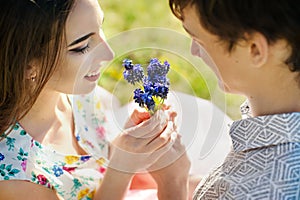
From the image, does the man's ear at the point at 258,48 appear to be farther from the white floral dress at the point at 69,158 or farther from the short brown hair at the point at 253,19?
the white floral dress at the point at 69,158

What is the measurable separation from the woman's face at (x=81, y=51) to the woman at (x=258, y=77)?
323 millimetres

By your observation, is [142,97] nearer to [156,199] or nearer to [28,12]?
[28,12]

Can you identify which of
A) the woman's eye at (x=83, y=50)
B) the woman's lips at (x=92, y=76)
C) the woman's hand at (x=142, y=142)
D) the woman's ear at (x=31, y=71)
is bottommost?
the woman's hand at (x=142, y=142)

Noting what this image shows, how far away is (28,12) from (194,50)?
0.41 metres

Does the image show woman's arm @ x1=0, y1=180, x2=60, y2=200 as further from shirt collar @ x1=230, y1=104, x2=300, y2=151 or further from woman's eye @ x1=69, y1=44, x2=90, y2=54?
shirt collar @ x1=230, y1=104, x2=300, y2=151

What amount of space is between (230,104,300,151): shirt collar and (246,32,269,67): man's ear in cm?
11

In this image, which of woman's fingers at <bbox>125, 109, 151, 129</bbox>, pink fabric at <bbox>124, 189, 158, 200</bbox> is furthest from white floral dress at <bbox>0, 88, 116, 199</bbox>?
woman's fingers at <bbox>125, 109, 151, 129</bbox>

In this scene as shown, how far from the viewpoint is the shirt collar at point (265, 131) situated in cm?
126

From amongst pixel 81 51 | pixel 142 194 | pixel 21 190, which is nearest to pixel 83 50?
pixel 81 51

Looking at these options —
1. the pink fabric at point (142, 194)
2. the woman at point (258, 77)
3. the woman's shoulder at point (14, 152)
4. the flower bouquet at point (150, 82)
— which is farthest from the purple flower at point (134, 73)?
the pink fabric at point (142, 194)

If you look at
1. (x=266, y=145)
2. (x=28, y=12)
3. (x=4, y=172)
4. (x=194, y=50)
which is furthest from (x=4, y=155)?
(x=266, y=145)

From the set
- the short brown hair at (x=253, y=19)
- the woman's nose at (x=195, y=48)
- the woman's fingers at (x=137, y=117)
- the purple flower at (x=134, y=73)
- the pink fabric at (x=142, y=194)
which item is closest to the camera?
the short brown hair at (x=253, y=19)

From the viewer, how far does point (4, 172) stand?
5.23 feet

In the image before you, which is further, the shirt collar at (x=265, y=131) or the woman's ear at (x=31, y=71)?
the woman's ear at (x=31, y=71)
